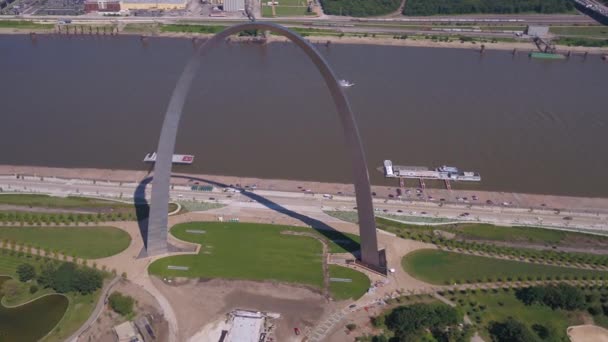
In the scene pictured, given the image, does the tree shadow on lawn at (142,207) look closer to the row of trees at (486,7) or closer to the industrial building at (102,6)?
the industrial building at (102,6)

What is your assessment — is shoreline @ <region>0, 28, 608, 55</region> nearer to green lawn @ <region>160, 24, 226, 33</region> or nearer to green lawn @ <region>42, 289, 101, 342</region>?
green lawn @ <region>160, 24, 226, 33</region>

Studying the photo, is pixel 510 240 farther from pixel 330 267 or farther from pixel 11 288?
pixel 11 288

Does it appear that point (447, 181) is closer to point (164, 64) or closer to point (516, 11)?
point (164, 64)

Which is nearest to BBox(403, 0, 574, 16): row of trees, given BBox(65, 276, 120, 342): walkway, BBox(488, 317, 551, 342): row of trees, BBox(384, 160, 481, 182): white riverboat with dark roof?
BBox(384, 160, 481, 182): white riverboat with dark roof

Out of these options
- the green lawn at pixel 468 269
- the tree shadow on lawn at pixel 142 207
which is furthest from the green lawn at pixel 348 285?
the tree shadow on lawn at pixel 142 207

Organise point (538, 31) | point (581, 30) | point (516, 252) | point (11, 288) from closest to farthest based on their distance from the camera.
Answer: point (11, 288), point (516, 252), point (538, 31), point (581, 30)

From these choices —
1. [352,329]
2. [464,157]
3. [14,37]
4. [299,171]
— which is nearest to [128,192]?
[299,171]

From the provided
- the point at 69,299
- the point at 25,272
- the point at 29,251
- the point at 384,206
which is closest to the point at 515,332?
the point at 384,206

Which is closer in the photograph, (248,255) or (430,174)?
(248,255)
